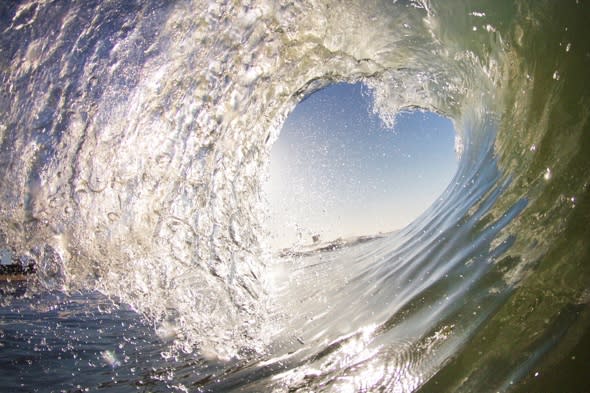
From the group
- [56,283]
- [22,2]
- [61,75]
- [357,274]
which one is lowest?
[357,274]

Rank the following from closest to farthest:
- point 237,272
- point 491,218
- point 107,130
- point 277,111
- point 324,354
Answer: point 324,354
point 491,218
point 107,130
point 237,272
point 277,111

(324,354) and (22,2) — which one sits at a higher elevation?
(22,2)

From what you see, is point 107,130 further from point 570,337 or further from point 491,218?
point 570,337

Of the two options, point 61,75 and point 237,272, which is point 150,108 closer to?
point 61,75

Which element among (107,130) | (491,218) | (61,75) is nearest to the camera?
(491,218)

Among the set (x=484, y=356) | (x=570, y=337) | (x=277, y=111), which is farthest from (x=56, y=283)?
(x=570, y=337)

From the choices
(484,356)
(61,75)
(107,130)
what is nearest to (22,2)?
(61,75)

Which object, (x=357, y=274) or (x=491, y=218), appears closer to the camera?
(x=491, y=218)
